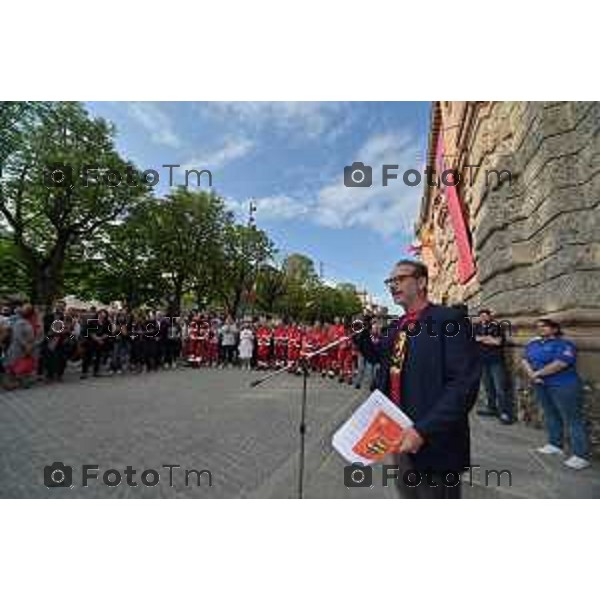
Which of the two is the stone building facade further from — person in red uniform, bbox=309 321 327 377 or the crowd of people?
person in red uniform, bbox=309 321 327 377

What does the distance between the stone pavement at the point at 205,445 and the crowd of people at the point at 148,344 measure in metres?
1.33

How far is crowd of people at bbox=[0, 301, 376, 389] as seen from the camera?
11336 mm

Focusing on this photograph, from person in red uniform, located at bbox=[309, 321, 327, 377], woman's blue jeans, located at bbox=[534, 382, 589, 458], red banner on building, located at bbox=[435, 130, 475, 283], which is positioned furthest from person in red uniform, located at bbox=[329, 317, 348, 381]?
woman's blue jeans, located at bbox=[534, 382, 589, 458]

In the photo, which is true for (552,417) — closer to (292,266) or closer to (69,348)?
(69,348)

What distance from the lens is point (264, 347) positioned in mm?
18812

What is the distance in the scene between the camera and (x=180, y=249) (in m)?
36.3

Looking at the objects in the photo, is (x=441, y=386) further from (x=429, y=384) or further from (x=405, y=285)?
(x=405, y=285)

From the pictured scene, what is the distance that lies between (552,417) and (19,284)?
30264 mm

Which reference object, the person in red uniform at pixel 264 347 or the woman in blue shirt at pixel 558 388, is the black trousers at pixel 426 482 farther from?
the person in red uniform at pixel 264 347

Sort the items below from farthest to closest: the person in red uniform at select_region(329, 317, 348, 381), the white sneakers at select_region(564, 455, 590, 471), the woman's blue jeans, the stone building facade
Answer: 1. the person in red uniform at select_region(329, 317, 348, 381)
2. the stone building facade
3. the woman's blue jeans
4. the white sneakers at select_region(564, 455, 590, 471)

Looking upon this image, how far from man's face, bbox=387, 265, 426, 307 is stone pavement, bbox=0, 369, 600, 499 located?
2.37 m

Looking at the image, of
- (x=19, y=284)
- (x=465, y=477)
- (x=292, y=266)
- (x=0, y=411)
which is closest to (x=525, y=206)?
(x=465, y=477)

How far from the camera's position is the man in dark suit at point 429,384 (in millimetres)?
2834

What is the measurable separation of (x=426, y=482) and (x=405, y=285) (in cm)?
120
